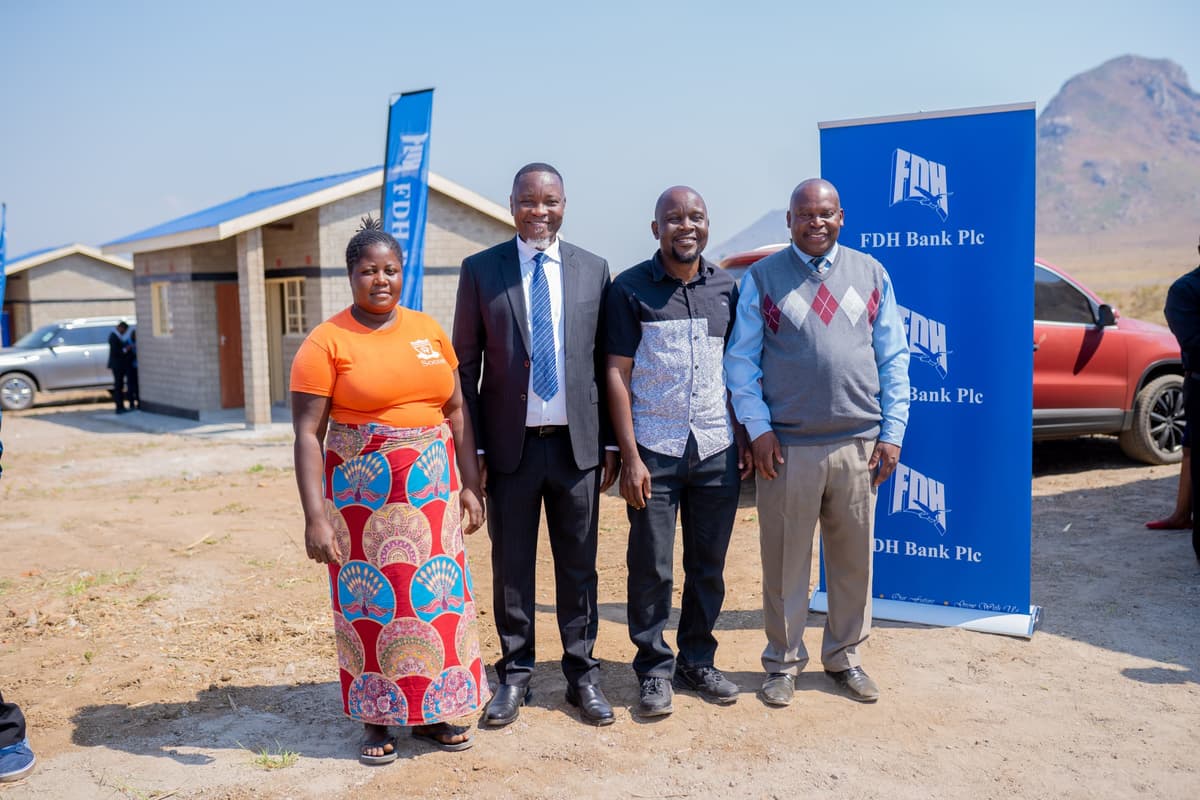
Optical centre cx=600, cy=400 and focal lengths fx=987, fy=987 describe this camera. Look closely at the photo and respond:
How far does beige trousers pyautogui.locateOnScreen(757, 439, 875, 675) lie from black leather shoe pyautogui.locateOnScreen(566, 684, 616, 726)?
2.62 ft

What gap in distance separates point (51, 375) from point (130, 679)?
16929 millimetres

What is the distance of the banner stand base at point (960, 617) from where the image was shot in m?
5.14

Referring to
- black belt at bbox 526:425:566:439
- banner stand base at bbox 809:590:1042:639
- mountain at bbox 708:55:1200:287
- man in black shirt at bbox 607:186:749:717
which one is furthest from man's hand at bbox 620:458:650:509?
mountain at bbox 708:55:1200:287

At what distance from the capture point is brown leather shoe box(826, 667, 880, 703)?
4383mm

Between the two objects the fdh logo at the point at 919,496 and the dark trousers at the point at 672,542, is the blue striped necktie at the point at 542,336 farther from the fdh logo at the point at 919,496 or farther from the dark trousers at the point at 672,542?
the fdh logo at the point at 919,496

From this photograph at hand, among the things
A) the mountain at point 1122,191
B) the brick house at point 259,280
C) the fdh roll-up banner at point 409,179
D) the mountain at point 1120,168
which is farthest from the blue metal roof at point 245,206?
the mountain at point 1120,168

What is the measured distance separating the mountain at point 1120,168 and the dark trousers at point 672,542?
483 feet

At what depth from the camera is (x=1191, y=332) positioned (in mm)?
6195

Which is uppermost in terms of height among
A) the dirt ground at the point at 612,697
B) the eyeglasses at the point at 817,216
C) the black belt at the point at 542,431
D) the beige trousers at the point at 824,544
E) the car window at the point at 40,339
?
the eyeglasses at the point at 817,216

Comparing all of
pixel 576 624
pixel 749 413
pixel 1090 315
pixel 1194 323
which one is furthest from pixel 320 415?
pixel 1090 315

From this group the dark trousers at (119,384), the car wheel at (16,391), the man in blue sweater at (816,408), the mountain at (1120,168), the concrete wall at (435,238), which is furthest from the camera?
the mountain at (1120,168)

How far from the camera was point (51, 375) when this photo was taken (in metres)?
19.4

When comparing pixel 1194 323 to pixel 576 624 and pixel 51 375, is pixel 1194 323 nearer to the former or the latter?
pixel 576 624

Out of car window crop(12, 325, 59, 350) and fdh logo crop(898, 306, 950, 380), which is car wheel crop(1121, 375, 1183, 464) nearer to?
fdh logo crop(898, 306, 950, 380)
